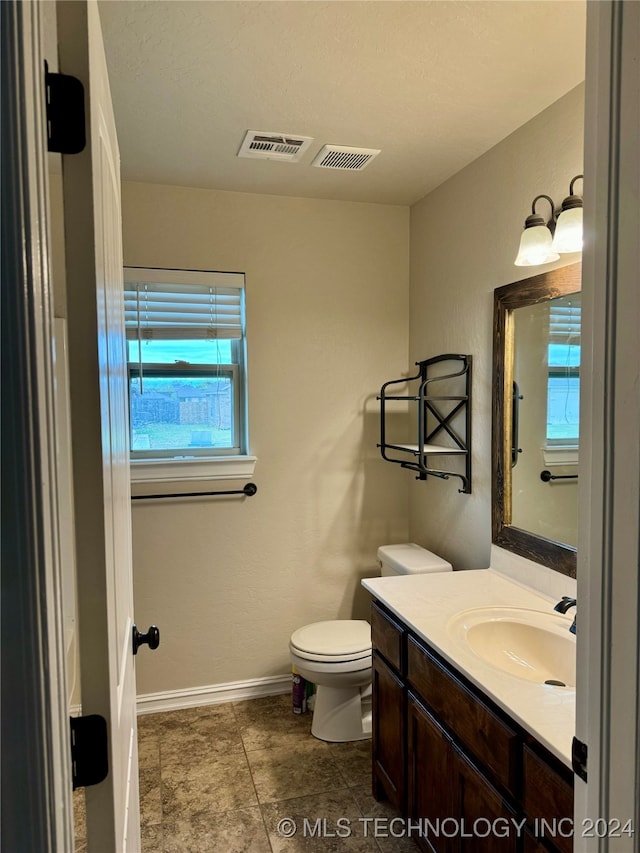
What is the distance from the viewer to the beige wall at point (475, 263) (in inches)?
74.1

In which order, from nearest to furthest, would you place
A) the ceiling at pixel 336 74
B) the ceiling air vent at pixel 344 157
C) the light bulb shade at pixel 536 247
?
1. the ceiling at pixel 336 74
2. the light bulb shade at pixel 536 247
3. the ceiling air vent at pixel 344 157

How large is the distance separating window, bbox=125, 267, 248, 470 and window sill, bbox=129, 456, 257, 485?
5 centimetres

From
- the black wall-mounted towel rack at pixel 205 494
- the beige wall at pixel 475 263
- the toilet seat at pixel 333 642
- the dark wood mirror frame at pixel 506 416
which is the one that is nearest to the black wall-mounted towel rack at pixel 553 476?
the dark wood mirror frame at pixel 506 416

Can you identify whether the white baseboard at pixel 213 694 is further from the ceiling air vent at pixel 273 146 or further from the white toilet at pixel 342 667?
the ceiling air vent at pixel 273 146

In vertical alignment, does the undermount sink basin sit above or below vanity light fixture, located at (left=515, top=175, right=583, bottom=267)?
below

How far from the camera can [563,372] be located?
6.03 feet

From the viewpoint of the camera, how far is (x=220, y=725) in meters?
2.58

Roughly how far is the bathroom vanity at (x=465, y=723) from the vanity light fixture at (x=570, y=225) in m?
1.16

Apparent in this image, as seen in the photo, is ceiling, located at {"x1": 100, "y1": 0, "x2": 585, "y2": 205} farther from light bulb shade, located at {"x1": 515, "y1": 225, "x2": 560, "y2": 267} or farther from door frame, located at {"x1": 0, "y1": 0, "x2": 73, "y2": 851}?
door frame, located at {"x1": 0, "y1": 0, "x2": 73, "y2": 851}

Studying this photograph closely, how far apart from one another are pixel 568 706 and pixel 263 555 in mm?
1799

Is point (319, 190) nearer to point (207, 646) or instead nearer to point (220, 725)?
point (207, 646)

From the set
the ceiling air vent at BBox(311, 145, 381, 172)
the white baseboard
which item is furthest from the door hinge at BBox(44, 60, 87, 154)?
the white baseboard

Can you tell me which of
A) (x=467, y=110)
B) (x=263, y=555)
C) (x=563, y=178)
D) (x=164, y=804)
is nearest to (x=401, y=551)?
(x=263, y=555)

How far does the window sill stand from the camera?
2.56 m
